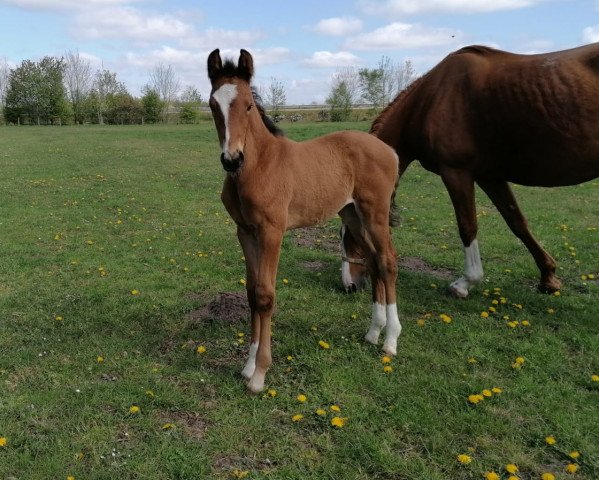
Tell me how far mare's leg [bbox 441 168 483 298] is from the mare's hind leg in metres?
0.52

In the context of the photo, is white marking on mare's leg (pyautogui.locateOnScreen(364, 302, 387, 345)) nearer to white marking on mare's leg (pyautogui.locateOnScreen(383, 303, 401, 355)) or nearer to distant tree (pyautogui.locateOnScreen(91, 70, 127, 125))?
→ white marking on mare's leg (pyautogui.locateOnScreen(383, 303, 401, 355))

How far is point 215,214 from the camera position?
10766 millimetres

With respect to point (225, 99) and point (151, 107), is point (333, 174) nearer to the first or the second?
point (225, 99)

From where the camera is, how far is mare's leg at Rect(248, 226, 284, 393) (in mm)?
3891

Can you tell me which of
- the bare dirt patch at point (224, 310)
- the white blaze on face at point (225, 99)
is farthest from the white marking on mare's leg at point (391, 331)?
the white blaze on face at point (225, 99)

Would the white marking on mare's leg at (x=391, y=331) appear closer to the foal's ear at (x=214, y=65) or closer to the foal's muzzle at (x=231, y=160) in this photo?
the foal's muzzle at (x=231, y=160)

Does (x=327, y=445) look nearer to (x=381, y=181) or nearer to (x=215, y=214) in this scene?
(x=381, y=181)

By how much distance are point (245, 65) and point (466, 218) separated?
3.42 m

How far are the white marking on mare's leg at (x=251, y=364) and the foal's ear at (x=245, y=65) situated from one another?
222cm

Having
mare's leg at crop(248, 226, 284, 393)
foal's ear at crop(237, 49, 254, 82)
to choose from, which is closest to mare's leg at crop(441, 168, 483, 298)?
mare's leg at crop(248, 226, 284, 393)

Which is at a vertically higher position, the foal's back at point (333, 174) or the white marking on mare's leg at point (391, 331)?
the foal's back at point (333, 174)

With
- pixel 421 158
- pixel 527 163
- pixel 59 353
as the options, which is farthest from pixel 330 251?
pixel 59 353

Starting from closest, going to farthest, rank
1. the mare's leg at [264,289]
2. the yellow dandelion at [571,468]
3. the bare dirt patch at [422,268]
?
the yellow dandelion at [571,468], the mare's leg at [264,289], the bare dirt patch at [422,268]

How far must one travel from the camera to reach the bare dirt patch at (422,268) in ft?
22.7
